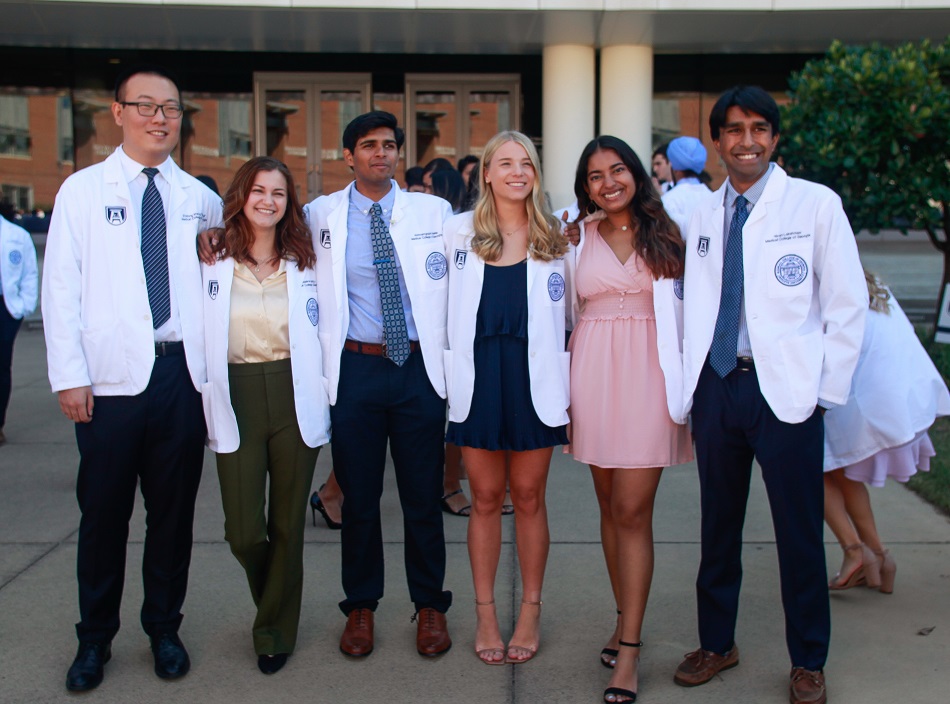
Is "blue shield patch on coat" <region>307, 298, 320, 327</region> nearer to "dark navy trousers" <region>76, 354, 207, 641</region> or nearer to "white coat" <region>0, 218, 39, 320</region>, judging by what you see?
"dark navy trousers" <region>76, 354, 207, 641</region>

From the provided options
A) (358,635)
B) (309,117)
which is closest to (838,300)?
(358,635)

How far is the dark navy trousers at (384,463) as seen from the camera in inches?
153

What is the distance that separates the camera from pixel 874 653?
3.95m

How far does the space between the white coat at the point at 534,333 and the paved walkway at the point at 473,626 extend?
38.9 inches

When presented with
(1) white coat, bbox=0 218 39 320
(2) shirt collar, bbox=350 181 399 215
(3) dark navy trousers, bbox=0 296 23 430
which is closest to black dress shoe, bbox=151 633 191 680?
(2) shirt collar, bbox=350 181 399 215

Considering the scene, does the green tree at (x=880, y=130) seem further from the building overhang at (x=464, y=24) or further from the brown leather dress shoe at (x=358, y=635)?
the brown leather dress shoe at (x=358, y=635)

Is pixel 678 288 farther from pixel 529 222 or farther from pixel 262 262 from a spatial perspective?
pixel 262 262

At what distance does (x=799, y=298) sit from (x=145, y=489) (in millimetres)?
2443

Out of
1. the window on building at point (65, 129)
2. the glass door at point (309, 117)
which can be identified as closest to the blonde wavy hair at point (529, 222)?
the glass door at point (309, 117)

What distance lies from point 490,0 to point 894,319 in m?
9.12

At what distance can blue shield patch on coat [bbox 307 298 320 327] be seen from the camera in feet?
12.5

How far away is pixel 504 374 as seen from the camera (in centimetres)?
382

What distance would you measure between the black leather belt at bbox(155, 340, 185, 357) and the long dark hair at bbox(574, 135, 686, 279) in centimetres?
156

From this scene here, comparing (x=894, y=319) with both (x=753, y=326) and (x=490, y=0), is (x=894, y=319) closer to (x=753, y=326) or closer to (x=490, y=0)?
(x=753, y=326)
